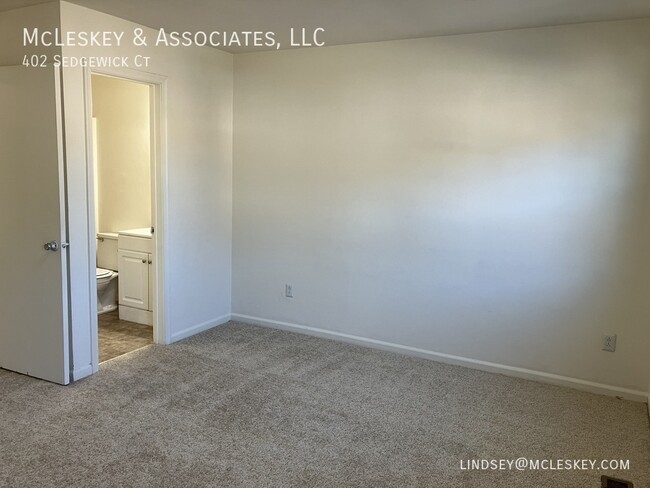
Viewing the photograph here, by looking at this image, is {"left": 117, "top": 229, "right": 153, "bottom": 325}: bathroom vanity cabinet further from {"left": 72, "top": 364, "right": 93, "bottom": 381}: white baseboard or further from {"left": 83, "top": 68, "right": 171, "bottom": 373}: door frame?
{"left": 72, "top": 364, "right": 93, "bottom": 381}: white baseboard

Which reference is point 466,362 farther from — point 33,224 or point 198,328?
point 33,224

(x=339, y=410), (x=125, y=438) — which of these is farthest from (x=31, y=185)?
(x=339, y=410)

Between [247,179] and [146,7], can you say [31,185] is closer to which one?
[146,7]

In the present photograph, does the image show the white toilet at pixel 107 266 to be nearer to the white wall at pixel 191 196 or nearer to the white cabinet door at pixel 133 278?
the white cabinet door at pixel 133 278

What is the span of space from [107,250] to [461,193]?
11.0ft

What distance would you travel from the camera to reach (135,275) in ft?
15.3

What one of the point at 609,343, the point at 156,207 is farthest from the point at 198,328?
the point at 609,343

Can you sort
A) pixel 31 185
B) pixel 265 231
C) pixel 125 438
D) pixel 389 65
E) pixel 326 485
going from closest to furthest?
1. pixel 326 485
2. pixel 125 438
3. pixel 31 185
4. pixel 389 65
5. pixel 265 231

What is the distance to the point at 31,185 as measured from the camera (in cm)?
333

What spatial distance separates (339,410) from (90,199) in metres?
2.07

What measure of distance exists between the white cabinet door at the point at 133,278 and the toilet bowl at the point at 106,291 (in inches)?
5.0

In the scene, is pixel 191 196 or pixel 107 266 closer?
pixel 191 196

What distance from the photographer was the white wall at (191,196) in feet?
11.3

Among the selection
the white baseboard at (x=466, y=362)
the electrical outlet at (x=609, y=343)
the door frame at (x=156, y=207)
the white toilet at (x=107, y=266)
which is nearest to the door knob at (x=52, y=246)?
the door frame at (x=156, y=207)
